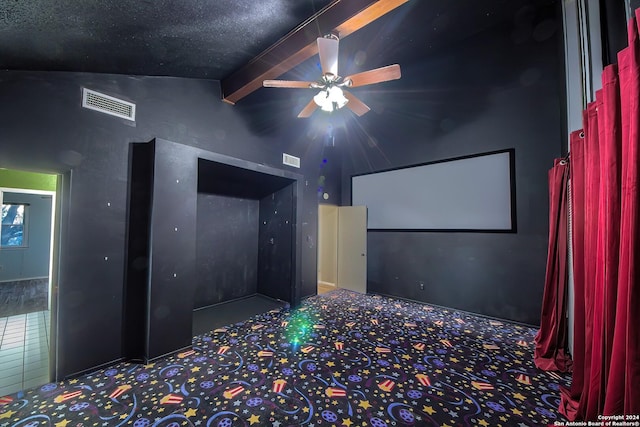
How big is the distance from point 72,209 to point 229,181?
6.76ft

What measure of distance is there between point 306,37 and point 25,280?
895 cm

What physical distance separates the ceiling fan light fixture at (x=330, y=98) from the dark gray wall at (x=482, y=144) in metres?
2.44

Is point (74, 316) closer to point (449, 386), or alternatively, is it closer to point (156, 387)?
point (156, 387)

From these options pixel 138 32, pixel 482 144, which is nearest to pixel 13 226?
pixel 138 32

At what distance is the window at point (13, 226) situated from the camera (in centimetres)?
592

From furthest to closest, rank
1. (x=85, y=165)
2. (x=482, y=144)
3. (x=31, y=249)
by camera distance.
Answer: (x=31, y=249) → (x=482, y=144) → (x=85, y=165)

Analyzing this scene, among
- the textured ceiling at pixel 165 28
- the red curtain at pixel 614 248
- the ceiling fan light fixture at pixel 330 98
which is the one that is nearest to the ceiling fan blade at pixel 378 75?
the ceiling fan light fixture at pixel 330 98

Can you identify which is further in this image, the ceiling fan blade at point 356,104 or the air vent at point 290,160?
the air vent at point 290,160

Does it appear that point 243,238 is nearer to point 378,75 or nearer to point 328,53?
point 328,53

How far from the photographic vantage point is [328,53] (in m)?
2.26

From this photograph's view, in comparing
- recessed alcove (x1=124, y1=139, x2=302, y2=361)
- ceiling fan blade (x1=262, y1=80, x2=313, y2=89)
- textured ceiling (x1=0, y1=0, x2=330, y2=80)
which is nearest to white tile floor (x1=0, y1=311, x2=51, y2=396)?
recessed alcove (x1=124, y1=139, x2=302, y2=361)

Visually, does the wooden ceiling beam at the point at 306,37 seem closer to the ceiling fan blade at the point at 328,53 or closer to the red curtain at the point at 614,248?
the ceiling fan blade at the point at 328,53

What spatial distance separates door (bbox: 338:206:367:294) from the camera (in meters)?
5.04

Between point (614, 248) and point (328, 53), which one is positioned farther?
point (328, 53)
